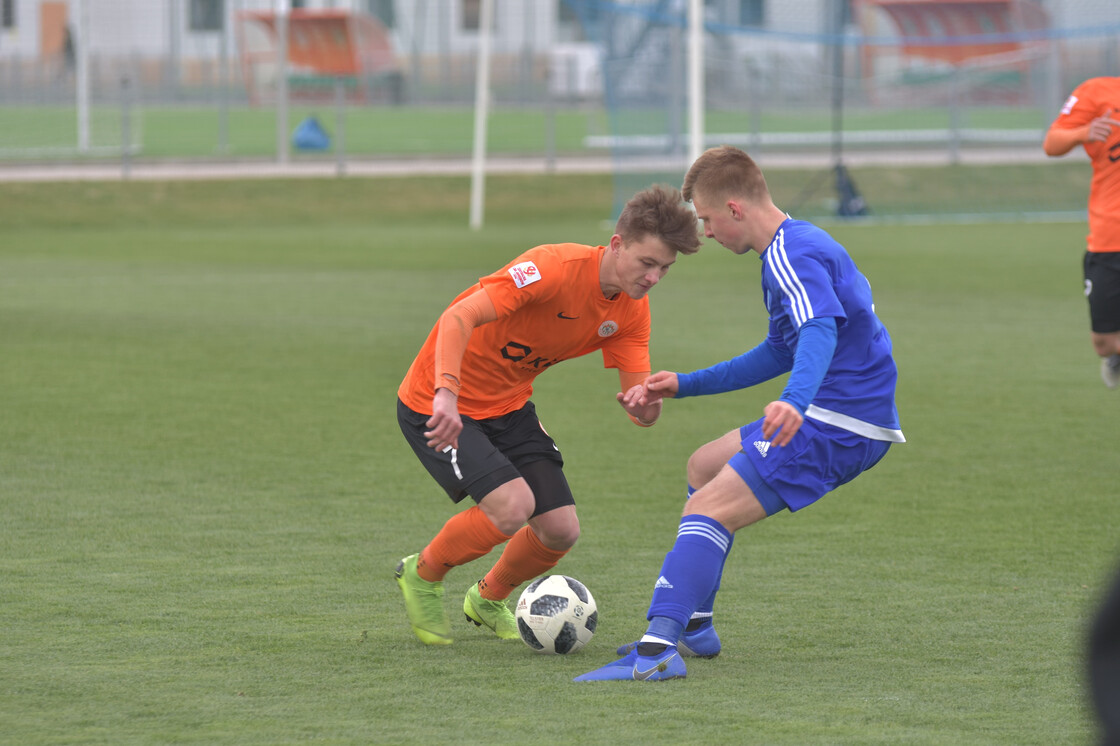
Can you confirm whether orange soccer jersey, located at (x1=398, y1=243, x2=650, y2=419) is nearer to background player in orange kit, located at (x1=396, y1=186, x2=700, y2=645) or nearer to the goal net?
background player in orange kit, located at (x1=396, y1=186, x2=700, y2=645)

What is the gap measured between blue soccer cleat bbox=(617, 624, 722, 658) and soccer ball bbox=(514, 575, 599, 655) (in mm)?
189

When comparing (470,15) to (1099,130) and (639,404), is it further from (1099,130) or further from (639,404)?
(639,404)

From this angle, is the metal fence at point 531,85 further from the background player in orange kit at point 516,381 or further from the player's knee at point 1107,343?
the background player in orange kit at point 516,381

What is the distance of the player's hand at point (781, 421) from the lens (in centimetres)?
362

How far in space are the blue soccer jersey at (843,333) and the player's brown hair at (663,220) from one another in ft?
0.81

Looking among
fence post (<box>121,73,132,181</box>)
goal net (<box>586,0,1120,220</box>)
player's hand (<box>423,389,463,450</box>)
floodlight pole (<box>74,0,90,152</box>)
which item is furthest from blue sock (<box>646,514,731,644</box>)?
floodlight pole (<box>74,0,90,152</box>)

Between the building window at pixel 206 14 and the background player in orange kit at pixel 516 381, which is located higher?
the building window at pixel 206 14

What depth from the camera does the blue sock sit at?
13.0 ft

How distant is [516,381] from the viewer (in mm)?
4656

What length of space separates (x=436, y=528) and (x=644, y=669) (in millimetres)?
2192

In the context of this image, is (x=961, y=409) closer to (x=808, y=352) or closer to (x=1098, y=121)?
(x=1098, y=121)

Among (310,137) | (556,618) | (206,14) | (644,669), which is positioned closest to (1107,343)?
(556,618)

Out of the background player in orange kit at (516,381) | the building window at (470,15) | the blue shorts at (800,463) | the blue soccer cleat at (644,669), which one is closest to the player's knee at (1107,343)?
the background player in orange kit at (516,381)

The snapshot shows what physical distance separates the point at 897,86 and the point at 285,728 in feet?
89.8
